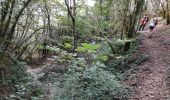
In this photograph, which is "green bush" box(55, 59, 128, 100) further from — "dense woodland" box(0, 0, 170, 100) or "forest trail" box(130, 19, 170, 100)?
"forest trail" box(130, 19, 170, 100)

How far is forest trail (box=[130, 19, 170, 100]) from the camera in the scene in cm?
1016

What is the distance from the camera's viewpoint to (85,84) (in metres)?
8.88

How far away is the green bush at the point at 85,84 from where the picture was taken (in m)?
8.72

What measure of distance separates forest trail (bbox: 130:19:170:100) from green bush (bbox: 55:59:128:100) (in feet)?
4.62

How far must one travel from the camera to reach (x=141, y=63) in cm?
1385

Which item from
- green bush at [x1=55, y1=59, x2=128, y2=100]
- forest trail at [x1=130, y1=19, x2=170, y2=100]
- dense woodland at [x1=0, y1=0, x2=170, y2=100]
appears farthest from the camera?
forest trail at [x1=130, y1=19, x2=170, y2=100]

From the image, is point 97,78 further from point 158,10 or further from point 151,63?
point 158,10

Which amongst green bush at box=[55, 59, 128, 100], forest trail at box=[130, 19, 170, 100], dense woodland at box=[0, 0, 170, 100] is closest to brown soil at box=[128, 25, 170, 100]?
forest trail at box=[130, 19, 170, 100]

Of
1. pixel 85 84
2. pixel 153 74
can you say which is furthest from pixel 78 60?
pixel 153 74

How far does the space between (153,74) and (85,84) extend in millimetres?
4269

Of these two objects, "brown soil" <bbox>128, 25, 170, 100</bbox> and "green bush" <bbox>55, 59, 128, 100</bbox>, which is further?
"brown soil" <bbox>128, 25, 170, 100</bbox>

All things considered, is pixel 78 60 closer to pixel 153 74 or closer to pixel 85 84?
pixel 85 84

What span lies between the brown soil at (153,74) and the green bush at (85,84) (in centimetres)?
141

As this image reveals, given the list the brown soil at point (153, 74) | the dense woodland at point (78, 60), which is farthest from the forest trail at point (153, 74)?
the dense woodland at point (78, 60)
